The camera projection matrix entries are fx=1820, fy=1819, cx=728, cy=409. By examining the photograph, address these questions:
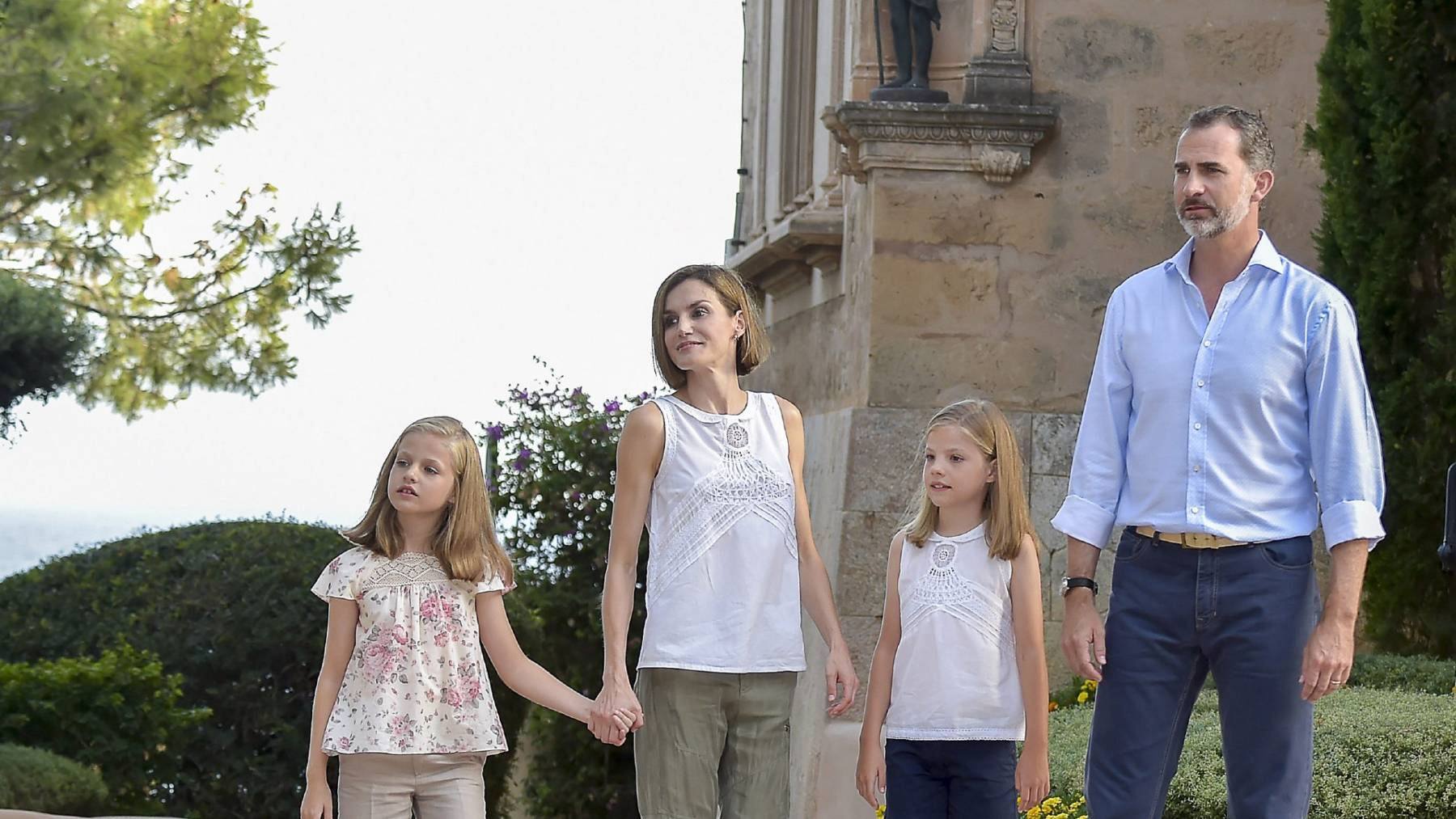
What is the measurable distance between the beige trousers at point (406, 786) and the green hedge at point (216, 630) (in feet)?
9.91

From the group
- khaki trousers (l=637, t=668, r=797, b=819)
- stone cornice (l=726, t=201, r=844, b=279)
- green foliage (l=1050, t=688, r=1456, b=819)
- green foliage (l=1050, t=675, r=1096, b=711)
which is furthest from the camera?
stone cornice (l=726, t=201, r=844, b=279)

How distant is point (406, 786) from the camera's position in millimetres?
3891

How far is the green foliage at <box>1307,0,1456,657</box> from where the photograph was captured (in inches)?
276

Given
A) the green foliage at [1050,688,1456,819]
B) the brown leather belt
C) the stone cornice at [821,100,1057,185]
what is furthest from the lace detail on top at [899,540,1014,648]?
the stone cornice at [821,100,1057,185]

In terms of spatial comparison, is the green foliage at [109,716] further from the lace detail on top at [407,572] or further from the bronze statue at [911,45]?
the bronze statue at [911,45]

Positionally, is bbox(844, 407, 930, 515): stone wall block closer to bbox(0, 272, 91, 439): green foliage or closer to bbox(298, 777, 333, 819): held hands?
bbox(0, 272, 91, 439): green foliage

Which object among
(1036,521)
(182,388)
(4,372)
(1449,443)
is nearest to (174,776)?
(4,372)

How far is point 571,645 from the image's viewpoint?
9117 mm

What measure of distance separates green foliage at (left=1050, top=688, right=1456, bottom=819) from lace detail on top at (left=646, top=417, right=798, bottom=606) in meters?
1.67

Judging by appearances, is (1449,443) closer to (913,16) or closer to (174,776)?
(913,16)

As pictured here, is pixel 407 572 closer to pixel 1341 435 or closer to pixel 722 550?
pixel 722 550

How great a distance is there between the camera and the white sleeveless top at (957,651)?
12.6 ft

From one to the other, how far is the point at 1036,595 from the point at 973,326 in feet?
12.8

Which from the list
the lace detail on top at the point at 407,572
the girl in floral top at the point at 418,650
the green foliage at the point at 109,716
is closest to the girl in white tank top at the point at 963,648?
the girl in floral top at the point at 418,650
